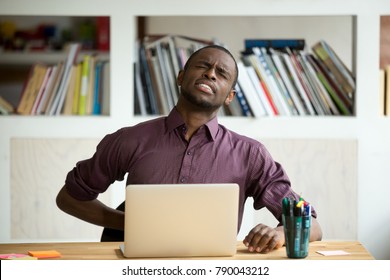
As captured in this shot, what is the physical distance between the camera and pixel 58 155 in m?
4.23

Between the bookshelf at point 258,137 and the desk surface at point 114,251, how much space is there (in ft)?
5.16

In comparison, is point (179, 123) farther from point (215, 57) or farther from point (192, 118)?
point (215, 57)

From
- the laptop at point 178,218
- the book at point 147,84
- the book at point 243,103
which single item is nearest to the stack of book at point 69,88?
the book at point 147,84

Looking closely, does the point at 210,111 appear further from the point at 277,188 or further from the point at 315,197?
the point at 315,197

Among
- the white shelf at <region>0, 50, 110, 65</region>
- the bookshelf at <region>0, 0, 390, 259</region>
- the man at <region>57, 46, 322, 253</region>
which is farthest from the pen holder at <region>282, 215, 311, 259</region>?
the white shelf at <region>0, 50, 110, 65</region>

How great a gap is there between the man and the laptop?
496mm

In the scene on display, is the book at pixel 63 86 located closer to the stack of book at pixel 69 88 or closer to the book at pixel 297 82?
the stack of book at pixel 69 88

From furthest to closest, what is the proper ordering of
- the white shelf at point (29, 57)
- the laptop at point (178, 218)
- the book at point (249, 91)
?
the white shelf at point (29, 57) < the book at point (249, 91) < the laptop at point (178, 218)

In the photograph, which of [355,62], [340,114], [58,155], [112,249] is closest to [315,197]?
[340,114]

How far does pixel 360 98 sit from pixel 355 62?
19cm

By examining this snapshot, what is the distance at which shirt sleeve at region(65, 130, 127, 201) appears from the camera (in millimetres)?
2938

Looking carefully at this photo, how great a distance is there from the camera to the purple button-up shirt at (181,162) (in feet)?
9.35

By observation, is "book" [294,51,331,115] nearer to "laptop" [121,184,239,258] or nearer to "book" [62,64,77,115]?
"book" [62,64,77,115]

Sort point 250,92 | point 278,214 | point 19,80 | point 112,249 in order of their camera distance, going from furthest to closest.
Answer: point 19,80
point 250,92
point 278,214
point 112,249
